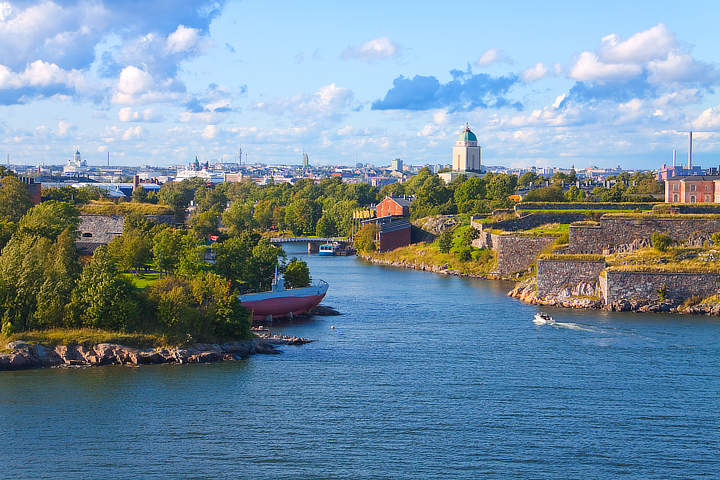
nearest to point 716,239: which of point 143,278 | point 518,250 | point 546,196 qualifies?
point 518,250

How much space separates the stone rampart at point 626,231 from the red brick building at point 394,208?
1093 inches

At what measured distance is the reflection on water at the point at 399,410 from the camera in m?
15.1

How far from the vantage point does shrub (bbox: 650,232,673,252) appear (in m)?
33.3

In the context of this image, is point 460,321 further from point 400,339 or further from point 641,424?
point 641,424

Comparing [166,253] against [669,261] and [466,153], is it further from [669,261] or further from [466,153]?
[466,153]

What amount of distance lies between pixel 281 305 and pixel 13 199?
750 inches

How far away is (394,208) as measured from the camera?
64.6 metres

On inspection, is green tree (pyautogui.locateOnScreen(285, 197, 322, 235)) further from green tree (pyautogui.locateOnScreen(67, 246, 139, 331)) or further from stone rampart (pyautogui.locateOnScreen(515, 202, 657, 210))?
green tree (pyautogui.locateOnScreen(67, 246, 139, 331))

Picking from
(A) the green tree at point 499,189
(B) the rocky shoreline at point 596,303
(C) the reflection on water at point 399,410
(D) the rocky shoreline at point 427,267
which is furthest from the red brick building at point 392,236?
(C) the reflection on water at point 399,410

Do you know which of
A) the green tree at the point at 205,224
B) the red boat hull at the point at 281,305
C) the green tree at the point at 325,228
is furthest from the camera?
the green tree at the point at 325,228

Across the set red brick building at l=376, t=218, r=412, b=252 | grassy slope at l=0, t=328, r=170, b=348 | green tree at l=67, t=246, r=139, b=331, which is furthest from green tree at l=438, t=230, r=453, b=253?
grassy slope at l=0, t=328, r=170, b=348

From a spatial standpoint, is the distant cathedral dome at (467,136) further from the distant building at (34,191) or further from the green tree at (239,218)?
the distant building at (34,191)

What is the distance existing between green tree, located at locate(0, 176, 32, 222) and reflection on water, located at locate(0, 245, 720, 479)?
20464 mm

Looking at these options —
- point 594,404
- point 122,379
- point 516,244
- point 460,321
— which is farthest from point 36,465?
point 516,244
